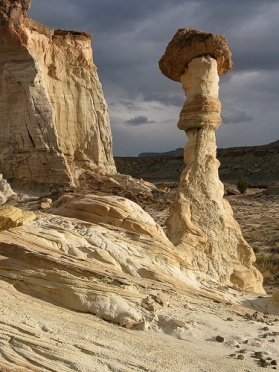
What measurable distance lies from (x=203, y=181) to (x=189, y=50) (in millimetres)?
2372

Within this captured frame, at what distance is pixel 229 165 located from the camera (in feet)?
186

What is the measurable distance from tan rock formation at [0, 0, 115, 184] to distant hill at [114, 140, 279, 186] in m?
26.3

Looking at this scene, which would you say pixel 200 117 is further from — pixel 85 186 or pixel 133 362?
pixel 85 186

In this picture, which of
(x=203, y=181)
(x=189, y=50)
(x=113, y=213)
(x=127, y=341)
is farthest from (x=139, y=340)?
(x=189, y=50)

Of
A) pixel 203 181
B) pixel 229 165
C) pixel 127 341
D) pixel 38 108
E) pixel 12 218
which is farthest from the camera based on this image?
pixel 229 165

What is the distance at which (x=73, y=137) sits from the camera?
26.8m

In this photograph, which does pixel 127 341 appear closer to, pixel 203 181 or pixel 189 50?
pixel 203 181

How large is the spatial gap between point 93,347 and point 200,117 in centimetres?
567

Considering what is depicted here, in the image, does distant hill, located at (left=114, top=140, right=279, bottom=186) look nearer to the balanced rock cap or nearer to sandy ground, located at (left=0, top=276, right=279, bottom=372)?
the balanced rock cap

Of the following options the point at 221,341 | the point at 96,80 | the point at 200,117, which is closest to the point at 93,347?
the point at 221,341

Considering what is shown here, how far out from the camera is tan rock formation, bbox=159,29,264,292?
8.55 meters

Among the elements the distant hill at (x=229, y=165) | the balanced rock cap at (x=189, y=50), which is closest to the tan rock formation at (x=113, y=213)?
the balanced rock cap at (x=189, y=50)

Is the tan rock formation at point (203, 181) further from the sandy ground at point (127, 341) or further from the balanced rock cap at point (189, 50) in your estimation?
the sandy ground at point (127, 341)

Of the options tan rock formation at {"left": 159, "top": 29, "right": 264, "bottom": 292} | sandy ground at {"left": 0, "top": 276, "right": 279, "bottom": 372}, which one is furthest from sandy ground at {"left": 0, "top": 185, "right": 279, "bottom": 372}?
tan rock formation at {"left": 159, "top": 29, "right": 264, "bottom": 292}
